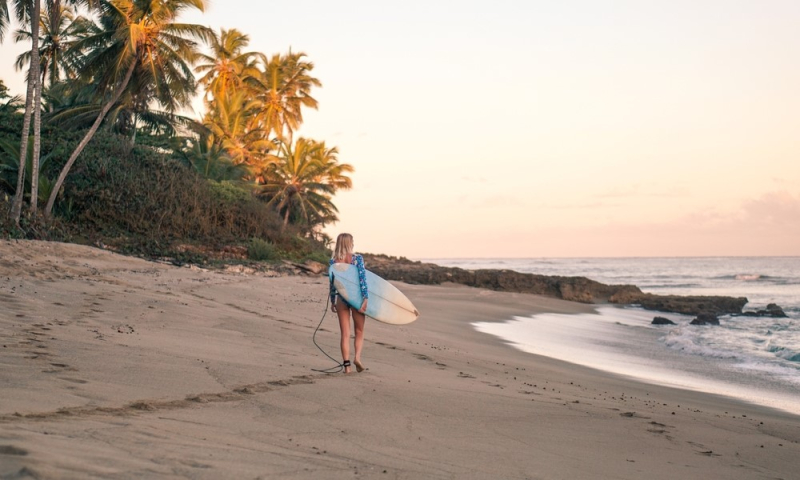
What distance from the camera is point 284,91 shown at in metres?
44.2

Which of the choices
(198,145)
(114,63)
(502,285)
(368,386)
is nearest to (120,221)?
(114,63)

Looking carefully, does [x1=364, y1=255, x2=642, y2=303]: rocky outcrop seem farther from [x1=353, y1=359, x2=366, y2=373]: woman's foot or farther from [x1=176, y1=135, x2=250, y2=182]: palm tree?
[x1=353, y1=359, x2=366, y2=373]: woman's foot

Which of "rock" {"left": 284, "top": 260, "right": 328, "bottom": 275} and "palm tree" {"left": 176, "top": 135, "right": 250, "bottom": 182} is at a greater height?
"palm tree" {"left": 176, "top": 135, "right": 250, "bottom": 182}

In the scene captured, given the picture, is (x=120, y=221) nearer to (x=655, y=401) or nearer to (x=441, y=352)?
(x=441, y=352)

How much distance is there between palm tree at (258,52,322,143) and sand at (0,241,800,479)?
113 ft

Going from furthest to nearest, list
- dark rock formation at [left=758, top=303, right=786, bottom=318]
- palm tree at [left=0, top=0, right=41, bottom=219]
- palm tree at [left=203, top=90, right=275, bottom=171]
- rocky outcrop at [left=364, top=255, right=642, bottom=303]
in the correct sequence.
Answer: palm tree at [left=203, top=90, right=275, bottom=171] → rocky outcrop at [left=364, top=255, right=642, bottom=303] → dark rock formation at [left=758, top=303, right=786, bottom=318] → palm tree at [left=0, top=0, right=41, bottom=219]

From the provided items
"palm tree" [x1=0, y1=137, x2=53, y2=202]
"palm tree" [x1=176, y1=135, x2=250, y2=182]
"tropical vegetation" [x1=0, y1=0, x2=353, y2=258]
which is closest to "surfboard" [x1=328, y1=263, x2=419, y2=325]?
"tropical vegetation" [x1=0, y1=0, x2=353, y2=258]

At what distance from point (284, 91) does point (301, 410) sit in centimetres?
4147

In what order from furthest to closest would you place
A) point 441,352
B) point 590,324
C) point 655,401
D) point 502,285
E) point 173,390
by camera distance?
point 502,285 < point 590,324 < point 441,352 < point 655,401 < point 173,390

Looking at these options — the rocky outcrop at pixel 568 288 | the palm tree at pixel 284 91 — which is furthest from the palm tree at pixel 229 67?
the rocky outcrop at pixel 568 288

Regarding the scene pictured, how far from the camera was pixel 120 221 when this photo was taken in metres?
23.2

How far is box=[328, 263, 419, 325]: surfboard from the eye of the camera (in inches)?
281

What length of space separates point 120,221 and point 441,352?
56.5ft

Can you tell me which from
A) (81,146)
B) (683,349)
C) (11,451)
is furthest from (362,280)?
(81,146)
